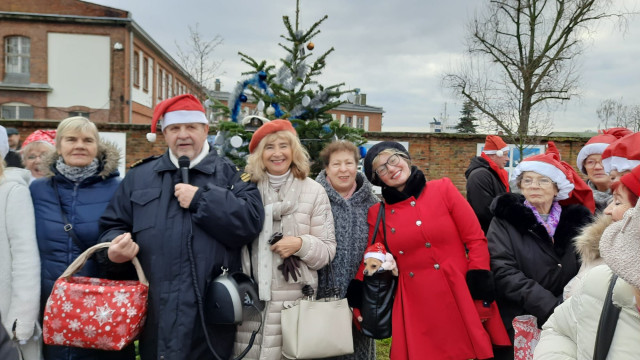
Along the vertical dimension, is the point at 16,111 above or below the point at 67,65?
below

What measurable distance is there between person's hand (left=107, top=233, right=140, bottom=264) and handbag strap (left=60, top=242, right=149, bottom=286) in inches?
1.8

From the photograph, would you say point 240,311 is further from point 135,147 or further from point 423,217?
point 135,147

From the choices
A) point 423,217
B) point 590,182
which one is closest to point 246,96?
point 423,217

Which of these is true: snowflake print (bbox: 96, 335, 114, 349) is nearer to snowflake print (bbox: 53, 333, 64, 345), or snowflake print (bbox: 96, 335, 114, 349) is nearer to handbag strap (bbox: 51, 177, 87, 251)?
snowflake print (bbox: 53, 333, 64, 345)

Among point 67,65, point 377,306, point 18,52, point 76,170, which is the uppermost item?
point 18,52

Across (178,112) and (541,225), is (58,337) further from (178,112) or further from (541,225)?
(541,225)

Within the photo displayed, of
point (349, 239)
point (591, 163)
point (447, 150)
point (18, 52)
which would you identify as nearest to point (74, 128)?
point (349, 239)

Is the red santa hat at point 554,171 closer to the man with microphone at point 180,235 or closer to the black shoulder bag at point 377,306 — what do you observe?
the black shoulder bag at point 377,306

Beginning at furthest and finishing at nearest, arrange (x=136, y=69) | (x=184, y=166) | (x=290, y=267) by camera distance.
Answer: (x=136, y=69) < (x=290, y=267) < (x=184, y=166)

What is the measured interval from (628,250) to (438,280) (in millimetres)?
1966

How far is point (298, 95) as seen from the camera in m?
4.51

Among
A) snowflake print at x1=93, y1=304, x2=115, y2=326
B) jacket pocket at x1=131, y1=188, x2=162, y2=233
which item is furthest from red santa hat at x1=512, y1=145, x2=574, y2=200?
snowflake print at x1=93, y1=304, x2=115, y2=326

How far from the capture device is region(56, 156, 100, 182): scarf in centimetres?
278

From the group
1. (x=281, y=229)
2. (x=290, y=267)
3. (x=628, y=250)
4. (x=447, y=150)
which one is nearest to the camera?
(x=628, y=250)
